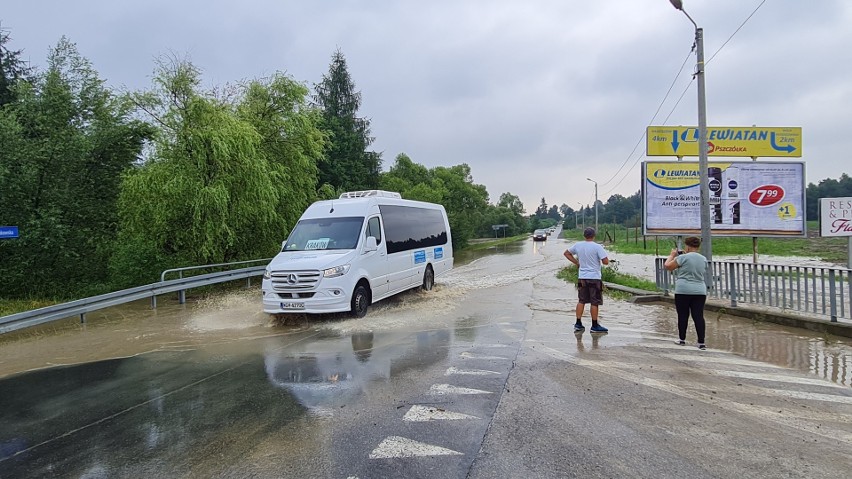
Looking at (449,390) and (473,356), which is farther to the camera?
(473,356)

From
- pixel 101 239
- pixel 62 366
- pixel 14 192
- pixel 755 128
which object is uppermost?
pixel 755 128

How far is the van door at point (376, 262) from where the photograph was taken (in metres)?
10.6

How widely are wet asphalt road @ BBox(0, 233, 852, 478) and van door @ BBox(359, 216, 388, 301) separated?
68.3 inches

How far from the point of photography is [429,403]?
486 centimetres

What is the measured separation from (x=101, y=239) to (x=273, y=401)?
15909 millimetres

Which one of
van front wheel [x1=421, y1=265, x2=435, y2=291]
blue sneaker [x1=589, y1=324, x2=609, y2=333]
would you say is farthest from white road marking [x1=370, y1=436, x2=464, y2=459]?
van front wheel [x1=421, y1=265, x2=435, y2=291]

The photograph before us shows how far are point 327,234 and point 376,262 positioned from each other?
4.28ft

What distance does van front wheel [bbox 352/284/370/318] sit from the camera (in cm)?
1007

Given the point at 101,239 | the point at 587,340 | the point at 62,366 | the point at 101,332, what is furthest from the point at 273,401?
the point at 101,239

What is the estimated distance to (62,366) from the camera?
23.6ft

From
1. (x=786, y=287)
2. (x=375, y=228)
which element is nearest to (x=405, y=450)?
(x=375, y=228)

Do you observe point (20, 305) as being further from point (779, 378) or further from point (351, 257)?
point (779, 378)

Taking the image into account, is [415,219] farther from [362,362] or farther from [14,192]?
[14,192]

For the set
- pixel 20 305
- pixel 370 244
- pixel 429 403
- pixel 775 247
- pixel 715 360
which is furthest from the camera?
pixel 775 247
